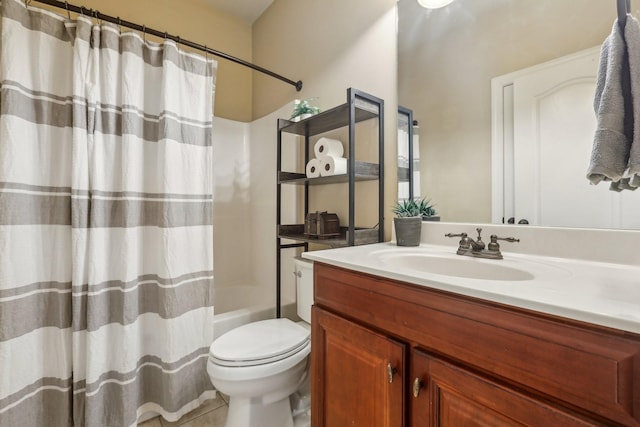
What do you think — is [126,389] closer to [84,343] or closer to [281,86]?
[84,343]

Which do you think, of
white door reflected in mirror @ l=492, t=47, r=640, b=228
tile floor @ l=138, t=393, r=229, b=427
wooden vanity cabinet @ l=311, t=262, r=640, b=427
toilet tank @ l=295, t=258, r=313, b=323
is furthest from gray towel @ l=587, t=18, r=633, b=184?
tile floor @ l=138, t=393, r=229, b=427

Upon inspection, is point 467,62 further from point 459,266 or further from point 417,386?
point 417,386

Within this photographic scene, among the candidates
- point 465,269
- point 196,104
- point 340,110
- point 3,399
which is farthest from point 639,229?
point 3,399

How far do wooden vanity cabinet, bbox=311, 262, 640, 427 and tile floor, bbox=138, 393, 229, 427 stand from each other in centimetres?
75

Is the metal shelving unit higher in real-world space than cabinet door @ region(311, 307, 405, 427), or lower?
higher

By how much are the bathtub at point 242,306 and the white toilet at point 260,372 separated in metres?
0.29

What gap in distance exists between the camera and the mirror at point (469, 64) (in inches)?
36.1

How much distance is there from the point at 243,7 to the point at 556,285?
271cm

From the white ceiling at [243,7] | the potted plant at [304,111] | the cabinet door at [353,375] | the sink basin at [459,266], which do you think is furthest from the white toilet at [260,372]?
the white ceiling at [243,7]

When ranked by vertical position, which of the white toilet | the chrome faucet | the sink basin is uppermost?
the chrome faucet

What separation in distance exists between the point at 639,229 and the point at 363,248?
0.83 m

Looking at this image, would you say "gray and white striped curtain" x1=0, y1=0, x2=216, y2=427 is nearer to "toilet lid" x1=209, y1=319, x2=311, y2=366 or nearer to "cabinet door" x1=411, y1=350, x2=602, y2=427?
"toilet lid" x1=209, y1=319, x2=311, y2=366

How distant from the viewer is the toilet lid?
1118 millimetres

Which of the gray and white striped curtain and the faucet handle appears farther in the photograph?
the gray and white striped curtain
